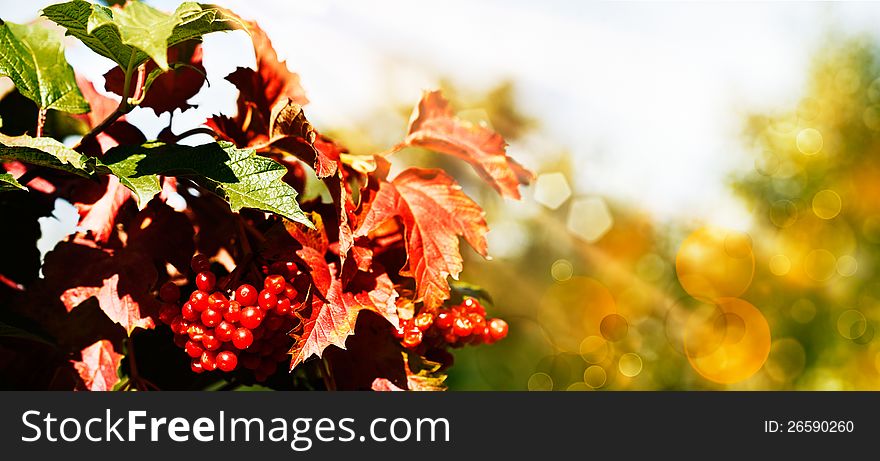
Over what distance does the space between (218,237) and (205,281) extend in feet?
Result: 0.12

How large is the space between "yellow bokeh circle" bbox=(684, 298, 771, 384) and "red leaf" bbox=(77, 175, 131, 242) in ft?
9.56

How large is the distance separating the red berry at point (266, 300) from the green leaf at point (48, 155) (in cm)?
8

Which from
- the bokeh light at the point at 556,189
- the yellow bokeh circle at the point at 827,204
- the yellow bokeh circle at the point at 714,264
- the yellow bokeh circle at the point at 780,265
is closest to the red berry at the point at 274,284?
the bokeh light at the point at 556,189

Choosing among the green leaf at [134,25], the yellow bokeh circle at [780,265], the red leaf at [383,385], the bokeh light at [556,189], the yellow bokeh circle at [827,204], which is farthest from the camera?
the yellow bokeh circle at [827,204]

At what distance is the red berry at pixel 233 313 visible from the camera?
0.27m

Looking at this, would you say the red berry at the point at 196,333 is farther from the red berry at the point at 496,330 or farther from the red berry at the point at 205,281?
the red berry at the point at 496,330

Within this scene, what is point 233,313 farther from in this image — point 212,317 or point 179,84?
point 179,84

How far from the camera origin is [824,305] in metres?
3.11

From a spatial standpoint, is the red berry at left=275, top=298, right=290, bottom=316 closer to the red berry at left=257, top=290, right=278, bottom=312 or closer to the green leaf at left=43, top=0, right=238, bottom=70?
the red berry at left=257, top=290, right=278, bottom=312

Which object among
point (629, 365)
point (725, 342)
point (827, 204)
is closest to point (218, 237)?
point (629, 365)

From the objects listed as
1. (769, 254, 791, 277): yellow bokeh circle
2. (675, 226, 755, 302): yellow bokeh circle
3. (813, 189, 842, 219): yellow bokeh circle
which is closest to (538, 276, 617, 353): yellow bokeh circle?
(675, 226, 755, 302): yellow bokeh circle
